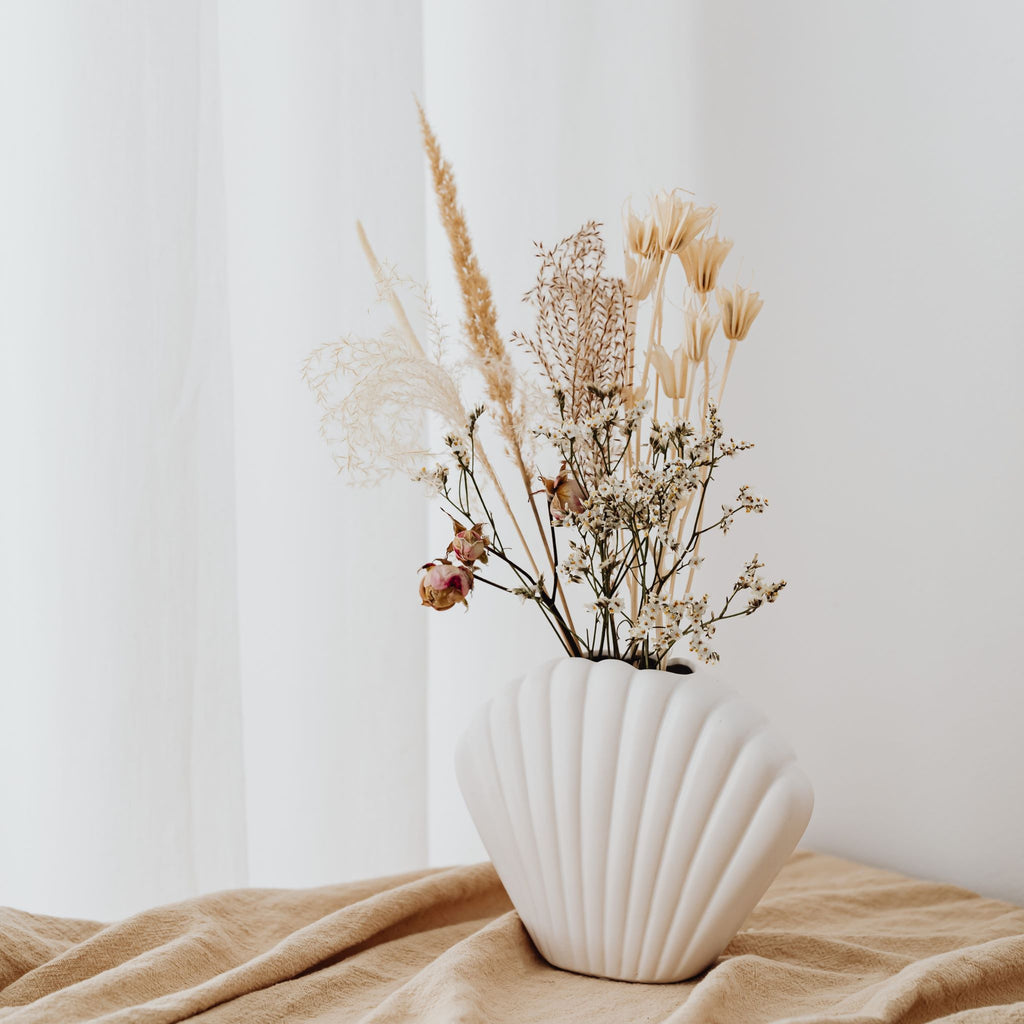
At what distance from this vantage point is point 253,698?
1090mm


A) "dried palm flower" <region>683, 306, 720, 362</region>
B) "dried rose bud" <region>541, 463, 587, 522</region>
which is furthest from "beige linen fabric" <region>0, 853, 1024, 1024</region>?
"dried palm flower" <region>683, 306, 720, 362</region>

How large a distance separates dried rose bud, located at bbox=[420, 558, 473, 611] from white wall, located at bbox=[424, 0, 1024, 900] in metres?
0.50

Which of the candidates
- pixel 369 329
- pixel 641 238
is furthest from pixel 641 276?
pixel 369 329

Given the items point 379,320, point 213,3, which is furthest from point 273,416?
point 213,3

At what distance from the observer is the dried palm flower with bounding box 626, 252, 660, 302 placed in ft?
2.63

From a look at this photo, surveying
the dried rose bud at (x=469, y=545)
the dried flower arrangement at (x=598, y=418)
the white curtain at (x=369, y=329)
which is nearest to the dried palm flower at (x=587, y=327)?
the dried flower arrangement at (x=598, y=418)

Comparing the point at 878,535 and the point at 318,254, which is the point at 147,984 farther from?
the point at 878,535

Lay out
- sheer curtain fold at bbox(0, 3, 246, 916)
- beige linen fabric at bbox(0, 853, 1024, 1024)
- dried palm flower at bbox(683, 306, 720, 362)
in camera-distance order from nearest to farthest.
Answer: beige linen fabric at bbox(0, 853, 1024, 1024) → dried palm flower at bbox(683, 306, 720, 362) → sheer curtain fold at bbox(0, 3, 246, 916)

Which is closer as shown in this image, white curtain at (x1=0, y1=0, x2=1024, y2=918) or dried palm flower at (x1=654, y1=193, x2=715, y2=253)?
dried palm flower at (x1=654, y1=193, x2=715, y2=253)

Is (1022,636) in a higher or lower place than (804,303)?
lower

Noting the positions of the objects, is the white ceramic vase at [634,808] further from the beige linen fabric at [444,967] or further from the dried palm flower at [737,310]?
the dried palm flower at [737,310]

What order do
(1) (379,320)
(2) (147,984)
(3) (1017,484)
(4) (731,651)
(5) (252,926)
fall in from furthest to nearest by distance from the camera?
(4) (731,651) → (1) (379,320) → (3) (1017,484) → (5) (252,926) → (2) (147,984)

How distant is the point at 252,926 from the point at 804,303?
0.84m

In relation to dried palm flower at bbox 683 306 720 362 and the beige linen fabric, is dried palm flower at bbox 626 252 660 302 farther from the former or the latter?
the beige linen fabric
